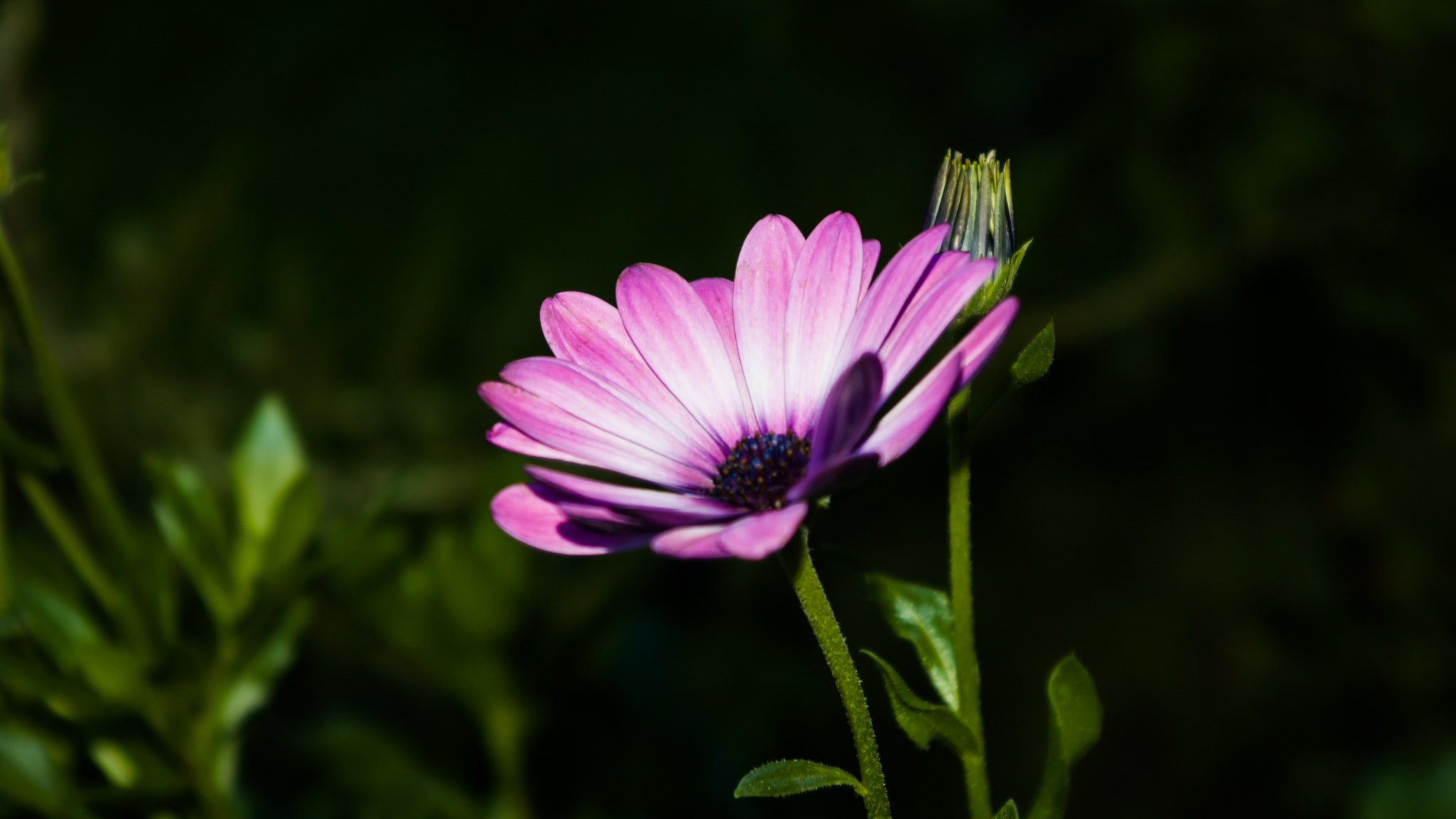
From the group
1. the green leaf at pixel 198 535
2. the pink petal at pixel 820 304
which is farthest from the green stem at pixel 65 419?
the pink petal at pixel 820 304

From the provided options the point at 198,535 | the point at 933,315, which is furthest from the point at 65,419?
the point at 933,315

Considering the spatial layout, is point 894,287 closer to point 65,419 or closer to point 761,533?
point 761,533

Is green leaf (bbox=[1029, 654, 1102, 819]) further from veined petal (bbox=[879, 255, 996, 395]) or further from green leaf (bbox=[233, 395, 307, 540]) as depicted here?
green leaf (bbox=[233, 395, 307, 540])

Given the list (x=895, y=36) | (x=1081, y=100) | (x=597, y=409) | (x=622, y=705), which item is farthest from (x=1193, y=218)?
(x=597, y=409)

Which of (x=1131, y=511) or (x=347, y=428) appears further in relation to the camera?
(x=1131, y=511)

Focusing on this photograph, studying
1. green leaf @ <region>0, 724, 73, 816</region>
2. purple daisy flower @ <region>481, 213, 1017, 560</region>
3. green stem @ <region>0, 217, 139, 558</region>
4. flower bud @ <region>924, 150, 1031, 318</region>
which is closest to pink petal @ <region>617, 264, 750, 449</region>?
purple daisy flower @ <region>481, 213, 1017, 560</region>

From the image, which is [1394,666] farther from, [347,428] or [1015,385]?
[347,428]
